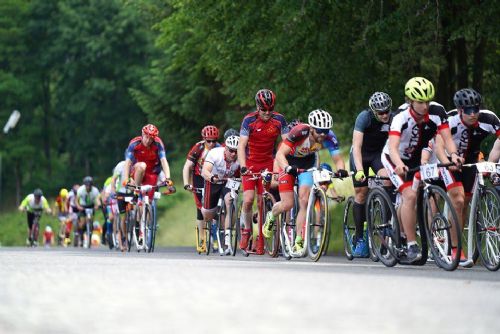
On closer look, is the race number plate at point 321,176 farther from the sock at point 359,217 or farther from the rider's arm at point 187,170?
the rider's arm at point 187,170

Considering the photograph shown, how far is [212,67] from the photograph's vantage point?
1264 inches

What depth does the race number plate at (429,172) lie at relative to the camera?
15922 millimetres

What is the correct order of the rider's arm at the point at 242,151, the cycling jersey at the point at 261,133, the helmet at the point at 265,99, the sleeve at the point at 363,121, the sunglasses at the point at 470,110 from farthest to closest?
the cycling jersey at the point at 261,133 < the rider's arm at the point at 242,151 < the helmet at the point at 265,99 < the sleeve at the point at 363,121 < the sunglasses at the point at 470,110

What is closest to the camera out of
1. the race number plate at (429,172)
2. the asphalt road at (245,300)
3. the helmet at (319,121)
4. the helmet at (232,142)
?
the asphalt road at (245,300)

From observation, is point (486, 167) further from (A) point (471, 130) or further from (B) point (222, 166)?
(B) point (222, 166)

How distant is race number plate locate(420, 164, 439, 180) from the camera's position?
1592 centimetres

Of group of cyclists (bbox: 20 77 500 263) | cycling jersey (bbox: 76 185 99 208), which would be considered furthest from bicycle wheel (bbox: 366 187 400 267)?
cycling jersey (bbox: 76 185 99 208)

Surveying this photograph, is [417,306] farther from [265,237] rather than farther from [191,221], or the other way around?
[191,221]

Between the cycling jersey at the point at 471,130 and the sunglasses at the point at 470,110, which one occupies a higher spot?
the sunglasses at the point at 470,110

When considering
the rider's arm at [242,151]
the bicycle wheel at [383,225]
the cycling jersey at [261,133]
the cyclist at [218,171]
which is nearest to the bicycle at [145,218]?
the cyclist at [218,171]

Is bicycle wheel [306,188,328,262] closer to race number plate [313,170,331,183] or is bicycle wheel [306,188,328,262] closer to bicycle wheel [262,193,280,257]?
race number plate [313,170,331,183]

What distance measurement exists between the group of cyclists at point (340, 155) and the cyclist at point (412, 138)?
0.4 inches

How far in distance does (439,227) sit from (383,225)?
4.32 ft

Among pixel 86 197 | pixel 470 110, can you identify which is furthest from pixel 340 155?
pixel 86 197
